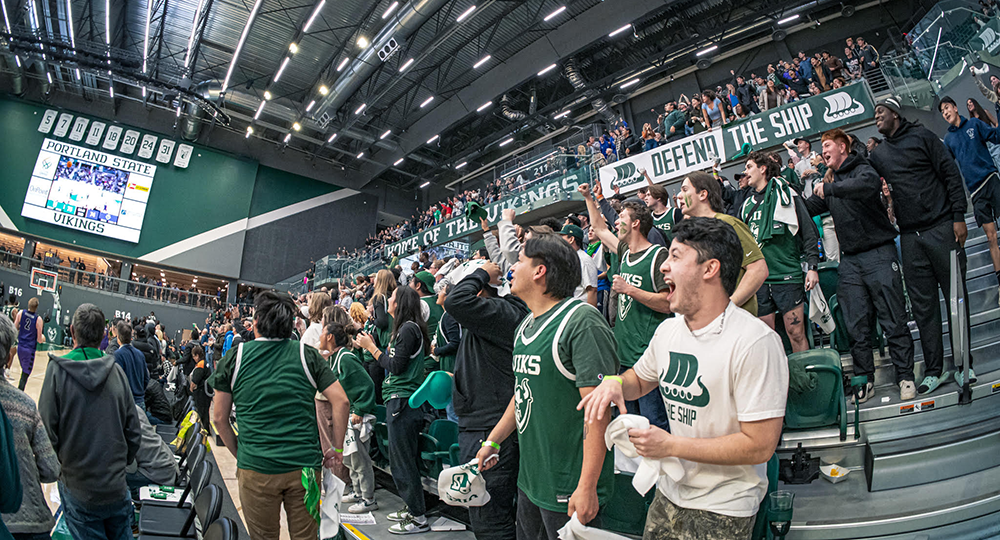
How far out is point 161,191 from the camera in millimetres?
23391

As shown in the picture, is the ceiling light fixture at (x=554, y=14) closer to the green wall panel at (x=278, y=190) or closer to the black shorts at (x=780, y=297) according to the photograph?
the black shorts at (x=780, y=297)

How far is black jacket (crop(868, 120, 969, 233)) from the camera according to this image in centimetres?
311

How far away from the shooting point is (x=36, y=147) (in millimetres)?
21625

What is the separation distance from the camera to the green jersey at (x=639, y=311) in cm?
262

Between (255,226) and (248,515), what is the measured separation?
25.4 m

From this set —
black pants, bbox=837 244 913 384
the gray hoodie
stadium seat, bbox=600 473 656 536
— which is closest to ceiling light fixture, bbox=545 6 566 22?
black pants, bbox=837 244 913 384

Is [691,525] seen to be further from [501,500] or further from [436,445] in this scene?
[436,445]

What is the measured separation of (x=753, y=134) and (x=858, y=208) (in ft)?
25.0

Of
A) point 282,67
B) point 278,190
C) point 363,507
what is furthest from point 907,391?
A: point 278,190

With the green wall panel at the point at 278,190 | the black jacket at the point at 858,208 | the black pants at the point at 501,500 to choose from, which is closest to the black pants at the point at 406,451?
the black pants at the point at 501,500

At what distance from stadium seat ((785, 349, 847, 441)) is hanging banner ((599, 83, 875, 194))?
632 cm

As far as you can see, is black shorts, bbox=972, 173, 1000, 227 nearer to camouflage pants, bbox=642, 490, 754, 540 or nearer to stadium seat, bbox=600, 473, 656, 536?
stadium seat, bbox=600, 473, 656, 536

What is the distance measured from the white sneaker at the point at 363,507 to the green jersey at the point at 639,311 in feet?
8.10

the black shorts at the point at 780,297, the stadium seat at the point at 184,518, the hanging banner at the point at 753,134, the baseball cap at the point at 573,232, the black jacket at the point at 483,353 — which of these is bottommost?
the stadium seat at the point at 184,518
